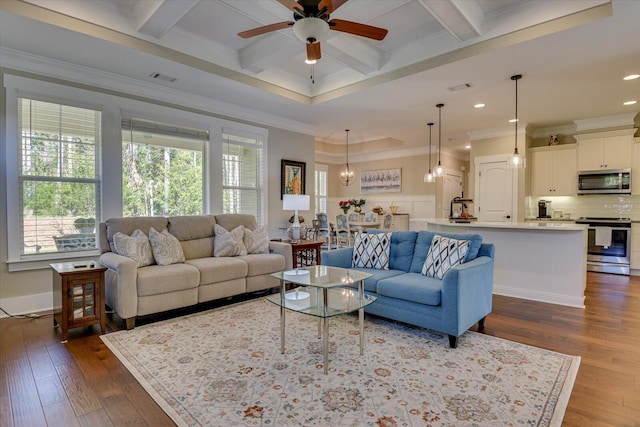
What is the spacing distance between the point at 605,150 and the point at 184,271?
7.22 meters

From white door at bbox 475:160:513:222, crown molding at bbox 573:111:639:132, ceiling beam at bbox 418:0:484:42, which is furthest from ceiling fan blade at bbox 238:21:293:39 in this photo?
crown molding at bbox 573:111:639:132

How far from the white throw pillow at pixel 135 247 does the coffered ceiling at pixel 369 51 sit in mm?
1947

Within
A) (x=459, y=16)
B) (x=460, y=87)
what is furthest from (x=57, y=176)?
(x=460, y=87)

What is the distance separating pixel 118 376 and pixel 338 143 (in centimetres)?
842

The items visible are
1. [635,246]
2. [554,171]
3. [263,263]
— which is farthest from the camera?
[554,171]

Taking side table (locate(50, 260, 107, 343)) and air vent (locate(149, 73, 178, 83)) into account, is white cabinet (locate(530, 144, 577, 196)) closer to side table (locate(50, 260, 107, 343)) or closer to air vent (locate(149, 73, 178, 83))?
air vent (locate(149, 73, 178, 83))

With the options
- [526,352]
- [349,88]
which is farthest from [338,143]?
[526,352]

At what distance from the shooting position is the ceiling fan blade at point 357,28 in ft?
8.25

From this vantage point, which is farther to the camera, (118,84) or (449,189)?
(449,189)

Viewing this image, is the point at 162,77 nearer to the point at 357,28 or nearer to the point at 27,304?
the point at 357,28

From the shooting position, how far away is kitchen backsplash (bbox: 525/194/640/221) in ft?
19.8

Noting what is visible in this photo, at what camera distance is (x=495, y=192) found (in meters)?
6.79

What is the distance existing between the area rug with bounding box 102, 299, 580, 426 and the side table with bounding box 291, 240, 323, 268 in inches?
64.1

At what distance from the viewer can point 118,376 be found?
90.7 inches
